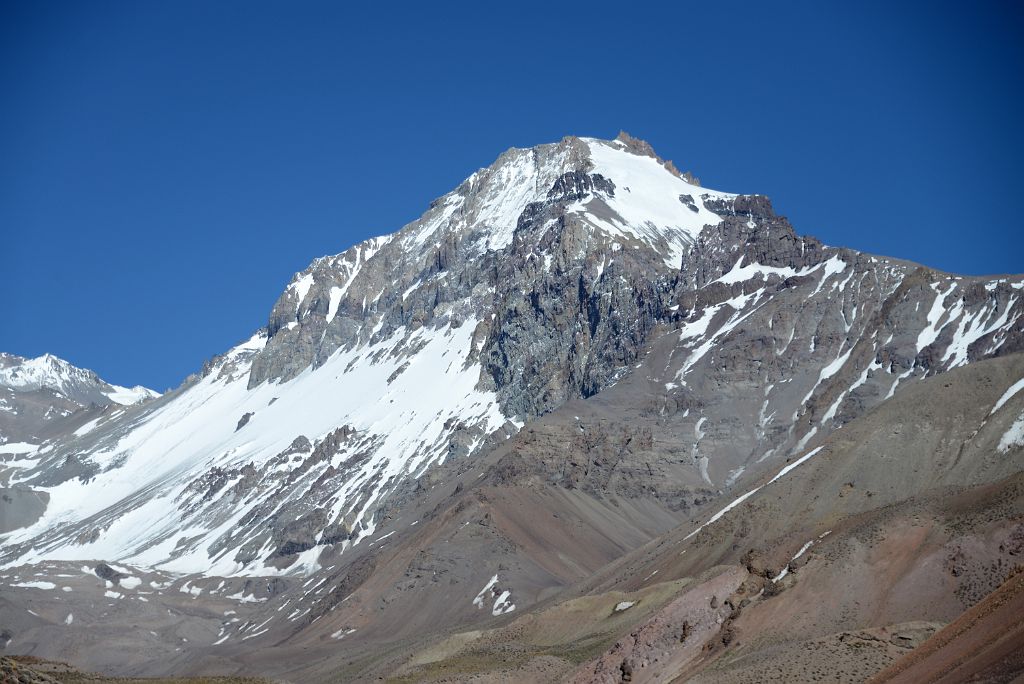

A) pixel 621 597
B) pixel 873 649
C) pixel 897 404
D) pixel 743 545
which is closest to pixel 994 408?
pixel 897 404

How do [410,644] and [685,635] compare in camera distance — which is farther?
[410,644]

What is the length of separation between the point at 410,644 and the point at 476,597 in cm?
2787

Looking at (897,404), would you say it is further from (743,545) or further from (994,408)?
(743,545)

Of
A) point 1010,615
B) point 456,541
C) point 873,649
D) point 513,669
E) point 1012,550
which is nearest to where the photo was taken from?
point 1010,615

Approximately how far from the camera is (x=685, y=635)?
242 ft

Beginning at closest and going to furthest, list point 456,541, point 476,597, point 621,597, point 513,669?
point 513,669
point 621,597
point 476,597
point 456,541

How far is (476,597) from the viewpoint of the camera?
17700 centimetres

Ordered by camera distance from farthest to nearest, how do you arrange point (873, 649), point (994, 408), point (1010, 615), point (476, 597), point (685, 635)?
1. point (476, 597)
2. point (994, 408)
3. point (685, 635)
4. point (873, 649)
5. point (1010, 615)

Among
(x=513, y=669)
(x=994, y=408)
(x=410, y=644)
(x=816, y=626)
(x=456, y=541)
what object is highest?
(x=456, y=541)

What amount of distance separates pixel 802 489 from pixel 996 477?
963 inches

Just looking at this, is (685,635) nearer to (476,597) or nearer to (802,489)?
(802,489)

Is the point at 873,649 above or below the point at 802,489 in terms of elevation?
below

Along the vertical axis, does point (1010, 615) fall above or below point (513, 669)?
below

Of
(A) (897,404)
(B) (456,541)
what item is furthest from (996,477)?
(B) (456,541)
